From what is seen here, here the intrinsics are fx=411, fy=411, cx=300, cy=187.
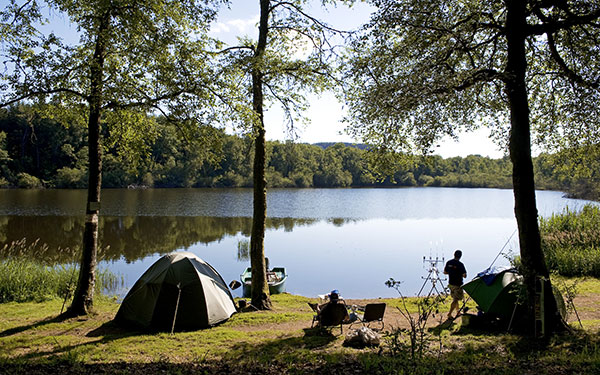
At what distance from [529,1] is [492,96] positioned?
8.68 ft


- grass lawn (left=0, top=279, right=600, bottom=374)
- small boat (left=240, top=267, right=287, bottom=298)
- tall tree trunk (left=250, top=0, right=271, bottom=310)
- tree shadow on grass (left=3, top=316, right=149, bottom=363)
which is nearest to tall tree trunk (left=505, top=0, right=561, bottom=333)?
grass lawn (left=0, top=279, right=600, bottom=374)

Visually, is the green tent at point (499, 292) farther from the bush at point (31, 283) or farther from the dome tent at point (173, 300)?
the bush at point (31, 283)

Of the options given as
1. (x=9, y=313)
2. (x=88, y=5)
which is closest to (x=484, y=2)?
(x=88, y=5)

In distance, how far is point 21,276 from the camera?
12055mm

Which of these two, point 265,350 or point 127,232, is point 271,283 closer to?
point 265,350

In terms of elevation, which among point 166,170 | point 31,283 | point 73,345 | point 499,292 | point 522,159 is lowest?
point 31,283

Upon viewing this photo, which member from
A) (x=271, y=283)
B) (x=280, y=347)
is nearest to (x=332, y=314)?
(x=280, y=347)

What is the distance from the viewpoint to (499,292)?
8469mm

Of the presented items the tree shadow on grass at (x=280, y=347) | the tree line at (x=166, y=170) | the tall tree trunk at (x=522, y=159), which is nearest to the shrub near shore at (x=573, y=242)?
the tall tree trunk at (x=522, y=159)

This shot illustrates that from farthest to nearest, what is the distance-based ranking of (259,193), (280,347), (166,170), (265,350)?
(166,170), (259,193), (280,347), (265,350)

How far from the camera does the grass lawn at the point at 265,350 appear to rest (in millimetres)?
5770

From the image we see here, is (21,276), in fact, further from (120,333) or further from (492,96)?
(492,96)

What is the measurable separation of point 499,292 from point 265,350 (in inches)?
195

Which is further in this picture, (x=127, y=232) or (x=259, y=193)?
(x=127, y=232)
